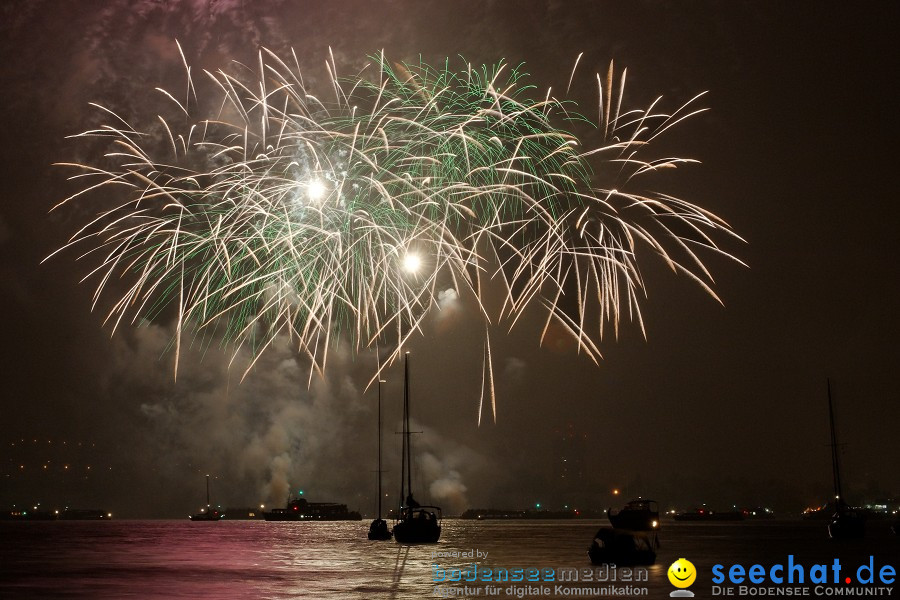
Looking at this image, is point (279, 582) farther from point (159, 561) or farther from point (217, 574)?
point (159, 561)

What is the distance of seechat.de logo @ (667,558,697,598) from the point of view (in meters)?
43.6

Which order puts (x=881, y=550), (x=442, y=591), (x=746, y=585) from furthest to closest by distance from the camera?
(x=881, y=550) < (x=746, y=585) < (x=442, y=591)

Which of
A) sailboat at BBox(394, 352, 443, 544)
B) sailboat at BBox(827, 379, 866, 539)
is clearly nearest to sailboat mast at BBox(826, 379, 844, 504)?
sailboat at BBox(827, 379, 866, 539)

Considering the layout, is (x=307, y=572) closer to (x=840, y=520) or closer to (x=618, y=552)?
(x=618, y=552)

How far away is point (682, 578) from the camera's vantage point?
5031cm

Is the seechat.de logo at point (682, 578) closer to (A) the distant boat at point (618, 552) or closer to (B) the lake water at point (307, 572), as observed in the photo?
(B) the lake water at point (307, 572)

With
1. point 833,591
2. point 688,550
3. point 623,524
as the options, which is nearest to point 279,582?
point 833,591

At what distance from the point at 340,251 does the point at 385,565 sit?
31.9m

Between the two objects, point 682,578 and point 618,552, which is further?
point 618,552

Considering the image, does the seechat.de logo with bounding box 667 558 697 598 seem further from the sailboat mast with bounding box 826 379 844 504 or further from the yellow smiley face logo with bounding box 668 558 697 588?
the sailboat mast with bounding box 826 379 844 504

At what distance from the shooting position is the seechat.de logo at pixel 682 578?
1715 inches

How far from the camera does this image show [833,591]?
147 ft

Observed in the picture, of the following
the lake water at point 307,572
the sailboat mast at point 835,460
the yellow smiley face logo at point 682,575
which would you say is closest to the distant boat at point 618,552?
the lake water at point 307,572

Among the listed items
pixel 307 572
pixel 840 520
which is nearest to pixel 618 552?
pixel 307 572
